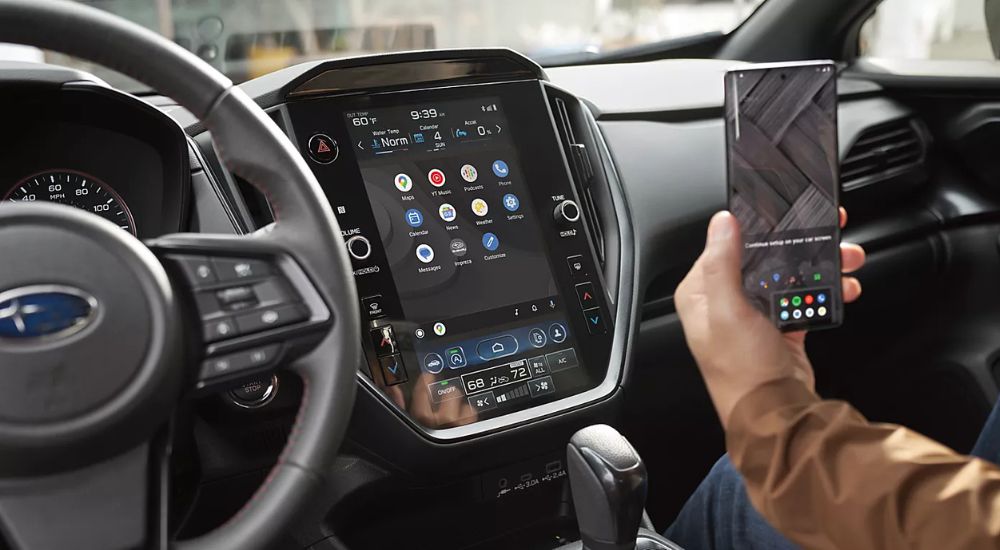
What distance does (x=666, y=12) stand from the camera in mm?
4543

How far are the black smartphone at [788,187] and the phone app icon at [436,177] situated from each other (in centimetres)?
44

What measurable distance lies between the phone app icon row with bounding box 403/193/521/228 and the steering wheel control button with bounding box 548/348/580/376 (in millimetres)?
198

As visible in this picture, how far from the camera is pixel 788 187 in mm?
1000

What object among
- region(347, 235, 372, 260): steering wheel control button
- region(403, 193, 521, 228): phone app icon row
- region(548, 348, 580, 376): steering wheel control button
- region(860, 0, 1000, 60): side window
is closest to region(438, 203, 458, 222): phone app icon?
region(403, 193, 521, 228): phone app icon row

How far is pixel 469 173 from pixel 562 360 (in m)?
0.27

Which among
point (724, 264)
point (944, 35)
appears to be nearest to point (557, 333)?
point (724, 264)

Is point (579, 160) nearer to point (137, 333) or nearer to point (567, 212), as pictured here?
point (567, 212)

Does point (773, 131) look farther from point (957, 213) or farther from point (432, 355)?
point (957, 213)

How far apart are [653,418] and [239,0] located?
994mm

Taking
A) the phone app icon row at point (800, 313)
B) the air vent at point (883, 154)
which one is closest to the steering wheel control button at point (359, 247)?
the phone app icon row at point (800, 313)

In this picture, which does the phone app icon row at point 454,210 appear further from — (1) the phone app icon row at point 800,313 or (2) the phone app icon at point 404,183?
(1) the phone app icon row at point 800,313

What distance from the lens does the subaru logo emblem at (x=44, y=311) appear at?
0.76 m

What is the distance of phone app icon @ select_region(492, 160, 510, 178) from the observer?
1380mm

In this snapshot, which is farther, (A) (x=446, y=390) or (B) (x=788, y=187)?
(A) (x=446, y=390)
